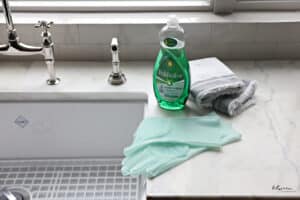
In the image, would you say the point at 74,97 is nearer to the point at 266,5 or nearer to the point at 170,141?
the point at 170,141

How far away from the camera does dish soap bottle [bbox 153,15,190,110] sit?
1.14 m

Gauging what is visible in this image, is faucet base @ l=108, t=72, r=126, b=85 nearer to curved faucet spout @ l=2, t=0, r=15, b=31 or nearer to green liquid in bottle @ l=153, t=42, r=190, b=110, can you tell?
green liquid in bottle @ l=153, t=42, r=190, b=110

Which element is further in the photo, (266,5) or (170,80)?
(266,5)

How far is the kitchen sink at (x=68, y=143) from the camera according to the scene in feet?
4.23

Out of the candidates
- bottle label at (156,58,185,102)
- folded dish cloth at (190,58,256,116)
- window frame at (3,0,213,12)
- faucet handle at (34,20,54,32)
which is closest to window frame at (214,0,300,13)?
window frame at (3,0,213,12)

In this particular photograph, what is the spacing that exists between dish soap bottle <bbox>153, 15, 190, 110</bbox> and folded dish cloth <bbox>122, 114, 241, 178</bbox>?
0.20 ft

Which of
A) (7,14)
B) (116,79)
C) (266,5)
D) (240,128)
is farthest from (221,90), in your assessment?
(7,14)

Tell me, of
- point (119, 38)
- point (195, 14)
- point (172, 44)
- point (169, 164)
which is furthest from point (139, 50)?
point (169, 164)

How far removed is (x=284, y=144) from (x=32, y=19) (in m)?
0.82

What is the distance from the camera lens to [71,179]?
4.33 feet

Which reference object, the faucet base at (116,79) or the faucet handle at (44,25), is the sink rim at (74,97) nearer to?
the faucet base at (116,79)

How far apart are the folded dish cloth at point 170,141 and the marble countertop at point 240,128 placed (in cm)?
2

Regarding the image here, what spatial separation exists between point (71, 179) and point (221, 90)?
480mm

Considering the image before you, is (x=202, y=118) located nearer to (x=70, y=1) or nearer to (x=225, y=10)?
(x=225, y=10)
